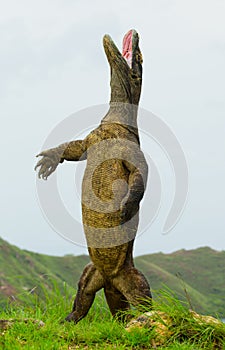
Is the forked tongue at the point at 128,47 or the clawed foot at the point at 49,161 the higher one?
the forked tongue at the point at 128,47

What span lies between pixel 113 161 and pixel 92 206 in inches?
16.9

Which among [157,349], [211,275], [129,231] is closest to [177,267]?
[211,275]

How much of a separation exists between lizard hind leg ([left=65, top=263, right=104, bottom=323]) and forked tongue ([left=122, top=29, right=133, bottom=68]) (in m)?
1.89

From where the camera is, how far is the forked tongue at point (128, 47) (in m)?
5.30

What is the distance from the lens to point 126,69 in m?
5.17

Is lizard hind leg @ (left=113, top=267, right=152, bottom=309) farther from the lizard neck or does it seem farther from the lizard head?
the lizard head

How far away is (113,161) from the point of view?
5.01m

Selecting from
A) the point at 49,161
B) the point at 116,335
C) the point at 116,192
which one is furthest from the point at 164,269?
the point at 116,335

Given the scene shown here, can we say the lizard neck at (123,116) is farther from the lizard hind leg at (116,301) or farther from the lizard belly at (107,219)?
the lizard hind leg at (116,301)

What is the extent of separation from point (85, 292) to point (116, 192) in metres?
1.00

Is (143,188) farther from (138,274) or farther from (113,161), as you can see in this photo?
(138,274)

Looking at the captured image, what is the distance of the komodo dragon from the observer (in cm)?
491

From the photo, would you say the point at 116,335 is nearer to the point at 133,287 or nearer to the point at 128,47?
the point at 133,287

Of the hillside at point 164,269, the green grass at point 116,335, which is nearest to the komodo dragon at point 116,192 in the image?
the green grass at point 116,335
